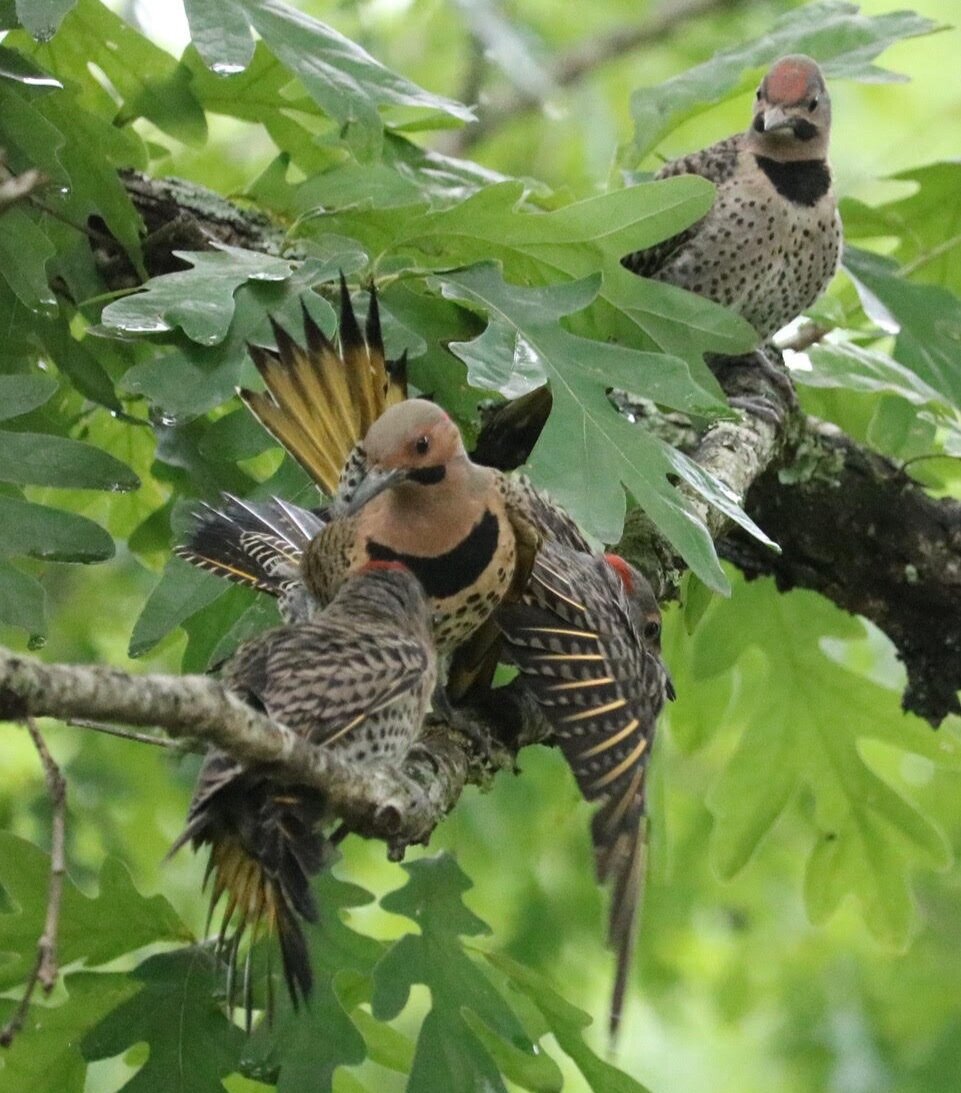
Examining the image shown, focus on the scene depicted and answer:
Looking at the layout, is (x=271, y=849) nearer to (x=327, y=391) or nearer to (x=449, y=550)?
(x=449, y=550)

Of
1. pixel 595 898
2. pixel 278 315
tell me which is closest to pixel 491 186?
pixel 278 315

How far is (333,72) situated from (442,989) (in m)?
1.65

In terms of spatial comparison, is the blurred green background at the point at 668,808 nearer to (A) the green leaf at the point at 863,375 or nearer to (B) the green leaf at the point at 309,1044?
(A) the green leaf at the point at 863,375

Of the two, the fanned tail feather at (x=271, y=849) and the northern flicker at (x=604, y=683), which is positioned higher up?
the fanned tail feather at (x=271, y=849)

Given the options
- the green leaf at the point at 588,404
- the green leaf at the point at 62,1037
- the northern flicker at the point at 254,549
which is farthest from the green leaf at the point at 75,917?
the green leaf at the point at 588,404

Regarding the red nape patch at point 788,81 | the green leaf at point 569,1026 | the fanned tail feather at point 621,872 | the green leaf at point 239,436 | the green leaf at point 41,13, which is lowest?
the green leaf at point 569,1026

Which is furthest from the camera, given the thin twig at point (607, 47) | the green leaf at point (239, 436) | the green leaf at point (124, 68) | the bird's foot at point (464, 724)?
the thin twig at point (607, 47)

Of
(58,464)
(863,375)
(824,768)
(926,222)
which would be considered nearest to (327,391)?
(58,464)

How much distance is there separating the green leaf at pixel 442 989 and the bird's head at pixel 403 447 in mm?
698

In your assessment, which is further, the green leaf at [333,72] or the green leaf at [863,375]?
the green leaf at [863,375]

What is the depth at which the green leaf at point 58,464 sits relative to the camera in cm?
257

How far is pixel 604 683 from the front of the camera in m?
2.51

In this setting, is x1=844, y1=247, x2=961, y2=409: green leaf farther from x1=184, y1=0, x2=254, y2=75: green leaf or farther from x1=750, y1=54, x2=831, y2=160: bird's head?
x1=184, y1=0, x2=254, y2=75: green leaf

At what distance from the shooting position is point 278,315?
9.04 feet
